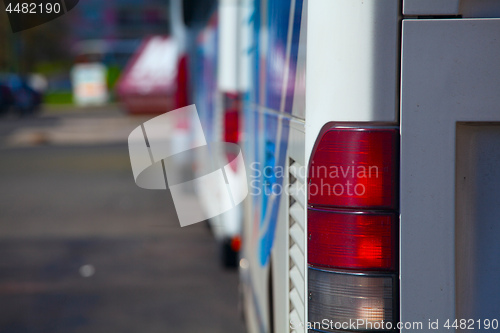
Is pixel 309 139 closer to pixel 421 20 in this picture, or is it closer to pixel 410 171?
pixel 410 171

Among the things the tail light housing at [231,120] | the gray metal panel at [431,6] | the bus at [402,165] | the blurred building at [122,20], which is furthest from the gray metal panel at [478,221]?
the blurred building at [122,20]

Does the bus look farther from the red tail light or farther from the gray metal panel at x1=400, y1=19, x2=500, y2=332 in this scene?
the red tail light

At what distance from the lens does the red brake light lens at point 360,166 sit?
6.77ft

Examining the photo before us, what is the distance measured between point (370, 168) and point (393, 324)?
16.5 inches

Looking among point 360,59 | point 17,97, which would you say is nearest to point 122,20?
point 17,97

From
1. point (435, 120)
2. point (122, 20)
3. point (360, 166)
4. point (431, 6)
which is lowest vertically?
point (360, 166)

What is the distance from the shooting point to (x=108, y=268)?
23.8 feet

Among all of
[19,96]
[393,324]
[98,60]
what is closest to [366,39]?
[393,324]

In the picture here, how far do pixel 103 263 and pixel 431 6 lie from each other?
586 centimetres

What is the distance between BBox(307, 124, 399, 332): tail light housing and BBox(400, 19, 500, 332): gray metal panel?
0.13 feet

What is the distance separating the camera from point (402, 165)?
2.06 meters

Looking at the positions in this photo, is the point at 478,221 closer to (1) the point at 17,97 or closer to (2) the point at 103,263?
(2) the point at 103,263

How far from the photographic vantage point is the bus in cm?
203

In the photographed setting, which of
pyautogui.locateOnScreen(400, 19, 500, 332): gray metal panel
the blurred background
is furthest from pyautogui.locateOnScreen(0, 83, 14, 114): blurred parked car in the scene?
pyautogui.locateOnScreen(400, 19, 500, 332): gray metal panel
